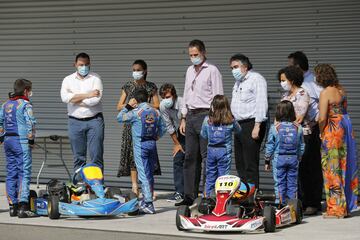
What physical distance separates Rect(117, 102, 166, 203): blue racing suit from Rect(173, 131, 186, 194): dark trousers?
1621mm

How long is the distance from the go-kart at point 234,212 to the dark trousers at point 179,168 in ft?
9.86

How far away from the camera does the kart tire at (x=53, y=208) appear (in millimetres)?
12445

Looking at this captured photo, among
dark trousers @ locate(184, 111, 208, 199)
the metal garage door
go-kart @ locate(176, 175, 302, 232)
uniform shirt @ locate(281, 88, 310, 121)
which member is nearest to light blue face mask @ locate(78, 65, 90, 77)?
dark trousers @ locate(184, 111, 208, 199)

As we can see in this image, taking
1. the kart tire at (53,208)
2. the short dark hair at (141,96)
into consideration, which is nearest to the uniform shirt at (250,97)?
the short dark hair at (141,96)

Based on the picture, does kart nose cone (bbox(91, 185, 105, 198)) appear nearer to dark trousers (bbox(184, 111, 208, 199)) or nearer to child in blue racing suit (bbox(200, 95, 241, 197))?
child in blue racing suit (bbox(200, 95, 241, 197))

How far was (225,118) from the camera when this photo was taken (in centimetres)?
1238

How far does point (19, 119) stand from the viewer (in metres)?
12.9

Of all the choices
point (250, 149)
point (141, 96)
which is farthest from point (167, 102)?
point (250, 149)

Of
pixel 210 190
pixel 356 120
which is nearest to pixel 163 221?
Result: pixel 210 190

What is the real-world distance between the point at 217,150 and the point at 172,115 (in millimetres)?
2213

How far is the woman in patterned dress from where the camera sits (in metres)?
12.1

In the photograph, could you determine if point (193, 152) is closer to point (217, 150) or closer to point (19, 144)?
point (217, 150)

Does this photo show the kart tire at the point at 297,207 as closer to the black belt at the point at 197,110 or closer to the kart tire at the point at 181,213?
the kart tire at the point at 181,213

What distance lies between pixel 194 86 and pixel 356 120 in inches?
94.3
